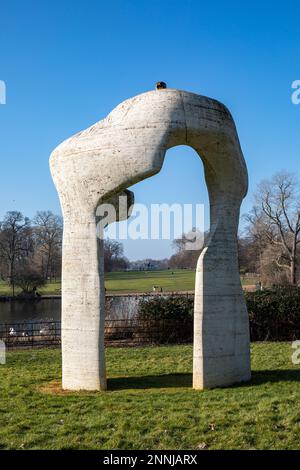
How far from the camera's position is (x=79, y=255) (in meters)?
9.41

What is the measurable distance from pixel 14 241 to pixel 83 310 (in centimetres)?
4539

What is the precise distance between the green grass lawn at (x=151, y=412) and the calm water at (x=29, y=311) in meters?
17.7

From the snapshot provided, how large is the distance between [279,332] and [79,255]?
10705 mm

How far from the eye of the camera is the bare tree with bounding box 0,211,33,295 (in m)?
51.4

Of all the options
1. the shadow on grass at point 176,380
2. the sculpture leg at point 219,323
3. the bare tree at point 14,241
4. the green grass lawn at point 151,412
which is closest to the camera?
the green grass lawn at point 151,412

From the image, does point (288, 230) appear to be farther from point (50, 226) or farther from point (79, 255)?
point (79, 255)

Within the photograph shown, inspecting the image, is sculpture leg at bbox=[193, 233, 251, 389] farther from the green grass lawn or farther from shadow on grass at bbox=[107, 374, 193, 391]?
shadow on grass at bbox=[107, 374, 193, 391]

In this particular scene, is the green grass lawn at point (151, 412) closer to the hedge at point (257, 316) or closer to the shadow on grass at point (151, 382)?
the shadow on grass at point (151, 382)

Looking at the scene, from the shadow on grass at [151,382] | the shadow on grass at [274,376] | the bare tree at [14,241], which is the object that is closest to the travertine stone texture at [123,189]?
the shadow on grass at [274,376]

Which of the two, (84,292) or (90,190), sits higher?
(90,190)

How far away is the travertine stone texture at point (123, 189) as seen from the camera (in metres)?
9.12

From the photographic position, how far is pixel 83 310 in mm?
9266
